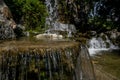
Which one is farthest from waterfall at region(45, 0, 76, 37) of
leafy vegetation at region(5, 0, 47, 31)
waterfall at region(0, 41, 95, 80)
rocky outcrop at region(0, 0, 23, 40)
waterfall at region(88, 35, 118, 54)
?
waterfall at region(0, 41, 95, 80)

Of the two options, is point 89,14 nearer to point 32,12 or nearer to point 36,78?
point 32,12

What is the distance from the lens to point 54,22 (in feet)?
52.5

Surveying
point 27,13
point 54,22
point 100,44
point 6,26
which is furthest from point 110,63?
point 54,22

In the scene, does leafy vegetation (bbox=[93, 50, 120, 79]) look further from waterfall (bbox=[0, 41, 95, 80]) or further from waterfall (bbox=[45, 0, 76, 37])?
waterfall (bbox=[45, 0, 76, 37])

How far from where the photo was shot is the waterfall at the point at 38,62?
502 cm

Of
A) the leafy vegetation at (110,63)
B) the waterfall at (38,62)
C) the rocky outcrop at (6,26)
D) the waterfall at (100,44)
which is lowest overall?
the leafy vegetation at (110,63)

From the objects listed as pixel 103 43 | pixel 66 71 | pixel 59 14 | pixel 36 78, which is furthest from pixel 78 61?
pixel 59 14

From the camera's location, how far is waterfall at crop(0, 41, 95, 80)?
16.5 ft

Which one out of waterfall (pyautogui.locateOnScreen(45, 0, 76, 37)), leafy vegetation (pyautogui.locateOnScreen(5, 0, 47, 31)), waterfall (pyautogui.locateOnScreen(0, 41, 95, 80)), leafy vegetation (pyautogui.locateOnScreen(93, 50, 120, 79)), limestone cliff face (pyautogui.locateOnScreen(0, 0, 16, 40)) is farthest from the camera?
waterfall (pyautogui.locateOnScreen(45, 0, 76, 37))

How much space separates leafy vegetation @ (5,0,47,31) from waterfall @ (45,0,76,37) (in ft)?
2.79

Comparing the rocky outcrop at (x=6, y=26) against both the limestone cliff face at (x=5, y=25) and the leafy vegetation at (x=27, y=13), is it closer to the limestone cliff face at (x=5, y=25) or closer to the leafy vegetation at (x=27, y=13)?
the limestone cliff face at (x=5, y=25)

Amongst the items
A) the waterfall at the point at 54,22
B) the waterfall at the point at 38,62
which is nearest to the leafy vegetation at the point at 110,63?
the waterfall at the point at 38,62

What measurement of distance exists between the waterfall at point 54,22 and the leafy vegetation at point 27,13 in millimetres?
852

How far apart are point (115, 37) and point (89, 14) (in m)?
3.58
